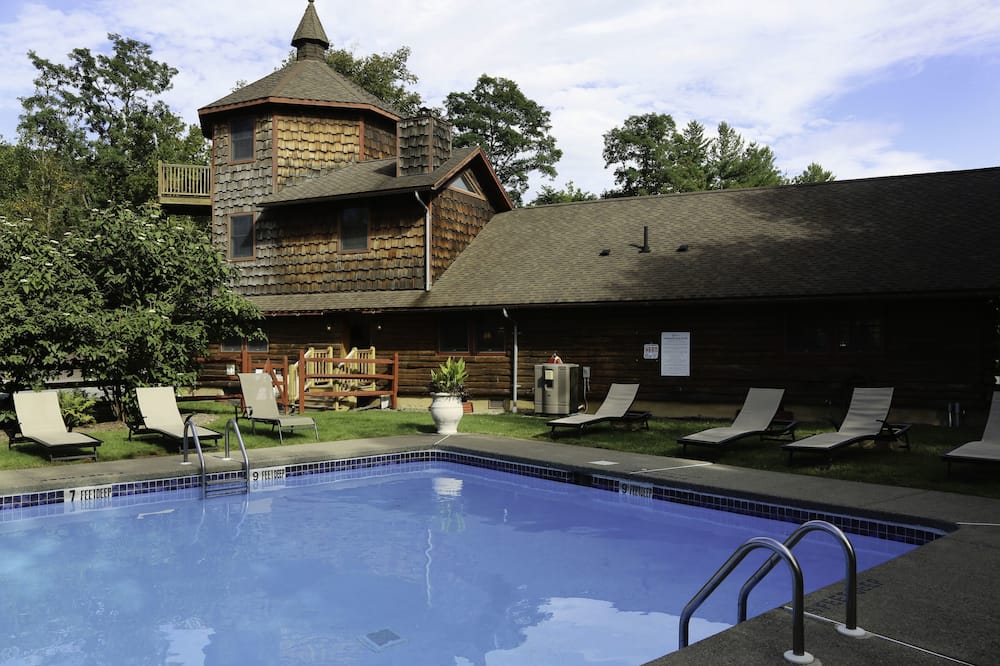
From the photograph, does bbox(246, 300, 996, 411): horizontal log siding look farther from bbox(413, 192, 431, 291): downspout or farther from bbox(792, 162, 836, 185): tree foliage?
bbox(792, 162, 836, 185): tree foliage

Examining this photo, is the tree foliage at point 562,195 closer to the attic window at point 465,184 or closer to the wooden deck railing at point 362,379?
the attic window at point 465,184

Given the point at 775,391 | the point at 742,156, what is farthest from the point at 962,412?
the point at 742,156

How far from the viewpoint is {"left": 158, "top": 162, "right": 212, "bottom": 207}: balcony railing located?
23.8 meters

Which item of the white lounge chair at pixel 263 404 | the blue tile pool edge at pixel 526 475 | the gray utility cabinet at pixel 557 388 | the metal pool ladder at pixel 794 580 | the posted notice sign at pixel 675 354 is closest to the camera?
the metal pool ladder at pixel 794 580

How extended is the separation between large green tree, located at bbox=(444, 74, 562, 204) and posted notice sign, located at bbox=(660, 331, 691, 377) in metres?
28.9

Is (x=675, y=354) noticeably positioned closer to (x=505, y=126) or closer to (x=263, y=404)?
(x=263, y=404)

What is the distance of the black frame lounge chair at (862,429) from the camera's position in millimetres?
9664

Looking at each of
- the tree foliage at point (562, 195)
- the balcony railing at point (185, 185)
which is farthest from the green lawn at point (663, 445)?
the tree foliage at point (562, 195)

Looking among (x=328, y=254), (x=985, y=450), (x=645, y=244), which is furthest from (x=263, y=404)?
(x=985, y=450)

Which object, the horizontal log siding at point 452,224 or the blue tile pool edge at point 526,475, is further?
the horizontal log siding at point 452,224

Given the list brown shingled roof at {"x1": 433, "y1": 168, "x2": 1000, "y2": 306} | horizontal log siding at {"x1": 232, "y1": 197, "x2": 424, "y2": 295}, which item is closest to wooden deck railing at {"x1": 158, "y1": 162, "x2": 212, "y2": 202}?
horizontal log siding at {"x1": 232, "y1": 197, "x2": 424, "y2": 295}

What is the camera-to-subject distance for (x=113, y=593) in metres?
6.14

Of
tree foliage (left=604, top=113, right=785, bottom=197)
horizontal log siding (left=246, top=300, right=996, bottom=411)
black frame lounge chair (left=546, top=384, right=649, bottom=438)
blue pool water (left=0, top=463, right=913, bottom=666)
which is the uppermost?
tree foliage (left=604, top=113, right=785, bottom=197)

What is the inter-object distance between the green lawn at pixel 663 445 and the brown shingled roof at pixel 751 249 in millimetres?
2861
